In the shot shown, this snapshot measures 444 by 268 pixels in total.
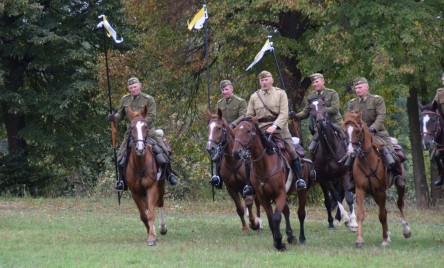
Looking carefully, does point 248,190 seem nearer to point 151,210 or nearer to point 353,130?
point 151,210

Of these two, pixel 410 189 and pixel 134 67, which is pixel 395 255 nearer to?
pixel 134 67

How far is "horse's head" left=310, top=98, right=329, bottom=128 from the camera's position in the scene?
19.7m

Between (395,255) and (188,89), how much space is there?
20.6 meters

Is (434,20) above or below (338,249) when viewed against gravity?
above

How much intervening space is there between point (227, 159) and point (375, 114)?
3.28m

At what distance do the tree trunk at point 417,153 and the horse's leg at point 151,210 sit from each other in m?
15.5

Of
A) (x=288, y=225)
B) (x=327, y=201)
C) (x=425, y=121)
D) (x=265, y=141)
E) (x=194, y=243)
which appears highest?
(x=425, y=121)

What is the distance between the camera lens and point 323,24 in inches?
1265

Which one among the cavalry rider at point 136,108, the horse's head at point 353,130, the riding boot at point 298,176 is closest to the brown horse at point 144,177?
the cavalry rider at point 136,108

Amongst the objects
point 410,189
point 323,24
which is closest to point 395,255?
point 323,24

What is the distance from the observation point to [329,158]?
20734 millimetres

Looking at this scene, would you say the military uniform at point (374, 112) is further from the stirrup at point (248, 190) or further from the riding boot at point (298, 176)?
the stirrup at point (248, 190)

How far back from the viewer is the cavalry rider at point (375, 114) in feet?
60.7

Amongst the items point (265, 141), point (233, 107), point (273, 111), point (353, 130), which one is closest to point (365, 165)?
point (353, 130)
